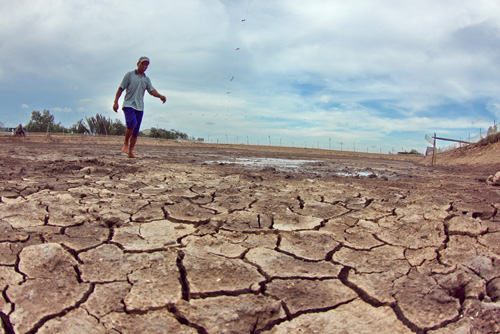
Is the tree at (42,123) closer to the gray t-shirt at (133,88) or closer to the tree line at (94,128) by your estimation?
the tree line at (94,128)

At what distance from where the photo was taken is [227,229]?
82.5 inches

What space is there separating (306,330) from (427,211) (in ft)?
6.47

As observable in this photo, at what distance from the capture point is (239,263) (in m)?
1.63

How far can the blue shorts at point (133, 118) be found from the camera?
511 centimetres

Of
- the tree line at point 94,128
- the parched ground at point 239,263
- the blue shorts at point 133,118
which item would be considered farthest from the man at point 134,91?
the tree line at point 94,128

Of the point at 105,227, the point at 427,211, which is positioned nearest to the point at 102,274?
the point at 105,227

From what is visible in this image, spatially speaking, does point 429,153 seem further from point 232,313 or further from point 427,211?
point 232,313

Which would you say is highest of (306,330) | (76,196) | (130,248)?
(76,196)

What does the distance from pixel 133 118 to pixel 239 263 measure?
4.27 m

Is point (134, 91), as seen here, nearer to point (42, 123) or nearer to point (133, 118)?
point (133, 118)

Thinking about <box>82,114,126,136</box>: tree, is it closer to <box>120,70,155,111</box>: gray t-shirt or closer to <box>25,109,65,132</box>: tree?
<box>25,109,65,132</box>: tree

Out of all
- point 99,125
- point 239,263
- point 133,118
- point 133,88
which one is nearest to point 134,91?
point 133,88

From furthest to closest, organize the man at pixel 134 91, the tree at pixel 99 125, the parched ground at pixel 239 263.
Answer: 1. the tree at pixel 99 125
2. the man at pixel 134 91
3. the parched ground at pixel 239 263

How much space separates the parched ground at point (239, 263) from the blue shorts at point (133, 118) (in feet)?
7.91
